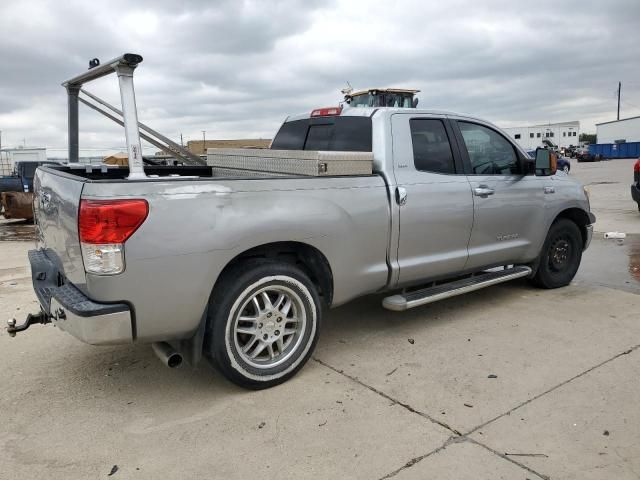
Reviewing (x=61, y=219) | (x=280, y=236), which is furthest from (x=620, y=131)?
(x=61, y=219)

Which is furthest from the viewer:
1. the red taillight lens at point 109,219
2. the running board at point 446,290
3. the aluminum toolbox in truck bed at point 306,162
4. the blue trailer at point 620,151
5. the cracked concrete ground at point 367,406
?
the blue trailer at point 620,151

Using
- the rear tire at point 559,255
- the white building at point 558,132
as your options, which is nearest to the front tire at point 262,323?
the rear tire at point 559,255

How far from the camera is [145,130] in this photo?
444 centimetres

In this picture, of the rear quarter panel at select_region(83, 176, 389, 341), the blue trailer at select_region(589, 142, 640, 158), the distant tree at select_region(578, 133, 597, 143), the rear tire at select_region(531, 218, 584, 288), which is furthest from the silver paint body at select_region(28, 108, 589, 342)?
the distant tree at select_region(578, 133, 597, 143)

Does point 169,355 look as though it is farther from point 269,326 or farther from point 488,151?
point 488,151

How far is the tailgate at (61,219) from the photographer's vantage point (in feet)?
9.98

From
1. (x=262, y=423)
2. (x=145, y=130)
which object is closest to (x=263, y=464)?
(x=262, y=423)

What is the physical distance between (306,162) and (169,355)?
62.3 inches

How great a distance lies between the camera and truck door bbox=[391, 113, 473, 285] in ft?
13.9

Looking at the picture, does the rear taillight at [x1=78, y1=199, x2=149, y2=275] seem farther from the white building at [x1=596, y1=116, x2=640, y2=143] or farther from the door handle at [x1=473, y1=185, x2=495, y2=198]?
the white building at [x1=596, y1=116, x2=640, y2=143]

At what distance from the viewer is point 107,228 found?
113 inches

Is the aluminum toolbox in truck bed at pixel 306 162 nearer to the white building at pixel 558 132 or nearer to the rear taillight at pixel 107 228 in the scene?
the rear taillight at pixel 107 228

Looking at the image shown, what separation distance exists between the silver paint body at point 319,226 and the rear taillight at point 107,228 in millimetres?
39

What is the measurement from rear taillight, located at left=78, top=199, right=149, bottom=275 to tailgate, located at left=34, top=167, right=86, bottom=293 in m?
0.10
